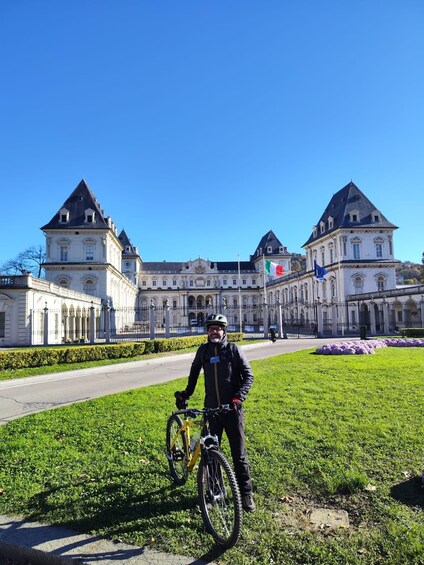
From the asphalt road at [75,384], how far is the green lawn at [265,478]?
62.0 inches

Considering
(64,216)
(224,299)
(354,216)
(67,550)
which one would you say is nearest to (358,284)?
(354,216)

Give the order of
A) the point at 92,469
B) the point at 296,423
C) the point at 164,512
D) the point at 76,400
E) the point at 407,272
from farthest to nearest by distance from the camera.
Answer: the point at 407,272 < the point at 76,400 < the point at 296,423 < the point at 92,469 < the point at 164,512

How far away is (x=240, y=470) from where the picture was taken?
404 cm

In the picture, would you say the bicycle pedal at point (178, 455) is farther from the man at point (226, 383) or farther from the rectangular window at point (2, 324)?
the rectangular window at point (2, 324)

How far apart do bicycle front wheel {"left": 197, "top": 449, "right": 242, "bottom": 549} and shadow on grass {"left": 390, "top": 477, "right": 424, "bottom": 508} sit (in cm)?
186

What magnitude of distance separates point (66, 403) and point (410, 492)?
7.92m

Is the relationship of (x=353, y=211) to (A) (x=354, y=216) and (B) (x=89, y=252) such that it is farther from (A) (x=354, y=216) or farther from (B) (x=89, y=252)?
(B) (x=89, y=252)

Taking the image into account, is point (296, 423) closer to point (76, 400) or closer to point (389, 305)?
point (76, 400)

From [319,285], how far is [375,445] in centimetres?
5763

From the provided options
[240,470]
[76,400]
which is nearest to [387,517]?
[240,470]

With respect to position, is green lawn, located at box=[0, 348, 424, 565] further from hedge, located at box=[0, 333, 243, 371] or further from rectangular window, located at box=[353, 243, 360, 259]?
rectangular window, located at box=[353, 243, 360, 259]

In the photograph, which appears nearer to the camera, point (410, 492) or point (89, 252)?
point (410, 492)

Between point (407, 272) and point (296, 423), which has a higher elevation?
point (407, 272)

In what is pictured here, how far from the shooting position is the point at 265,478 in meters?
4.67
